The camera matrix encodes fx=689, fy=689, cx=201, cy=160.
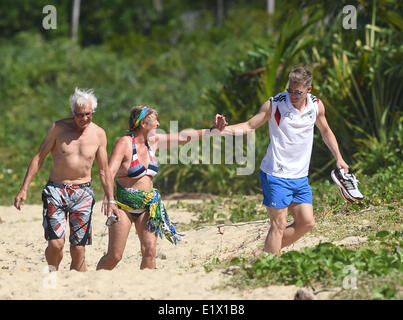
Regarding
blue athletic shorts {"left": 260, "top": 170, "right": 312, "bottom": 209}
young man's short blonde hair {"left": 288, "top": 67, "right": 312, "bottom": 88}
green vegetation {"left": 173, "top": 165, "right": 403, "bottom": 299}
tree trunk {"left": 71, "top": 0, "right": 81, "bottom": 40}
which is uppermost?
tree trunk {"left": 71, "top": 0, "right": 81, "bottom": 40}

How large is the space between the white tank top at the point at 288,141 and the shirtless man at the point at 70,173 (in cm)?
129

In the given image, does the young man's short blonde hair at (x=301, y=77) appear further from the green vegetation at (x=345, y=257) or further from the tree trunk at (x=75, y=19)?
the tree trunk at (x=75, y=19)

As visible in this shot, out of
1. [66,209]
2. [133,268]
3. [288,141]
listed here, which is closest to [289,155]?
[288,141]

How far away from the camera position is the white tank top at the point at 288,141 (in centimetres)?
528

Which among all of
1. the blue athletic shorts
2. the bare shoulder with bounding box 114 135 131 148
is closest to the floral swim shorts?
the bare shoulder with bounding box 114 135 131 148

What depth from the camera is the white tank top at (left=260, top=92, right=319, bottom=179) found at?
5.28 meters

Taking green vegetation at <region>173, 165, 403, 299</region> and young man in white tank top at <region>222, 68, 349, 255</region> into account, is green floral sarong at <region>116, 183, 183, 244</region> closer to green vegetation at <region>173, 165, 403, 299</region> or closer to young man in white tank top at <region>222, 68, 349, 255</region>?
green vegetation at <region>173, 165, 403, 299</region>

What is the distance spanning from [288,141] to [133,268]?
66.4 inches

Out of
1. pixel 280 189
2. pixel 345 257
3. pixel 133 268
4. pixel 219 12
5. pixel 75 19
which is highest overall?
pixel 219 12

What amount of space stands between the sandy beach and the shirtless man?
0.35m

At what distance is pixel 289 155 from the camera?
5293 millimetres

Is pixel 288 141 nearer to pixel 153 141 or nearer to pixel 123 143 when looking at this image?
pixel 153 141

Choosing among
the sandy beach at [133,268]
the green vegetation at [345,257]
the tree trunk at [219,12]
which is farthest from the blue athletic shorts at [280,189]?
the tree trunk at [219,12]
